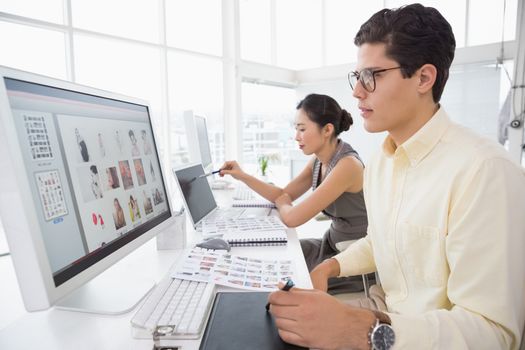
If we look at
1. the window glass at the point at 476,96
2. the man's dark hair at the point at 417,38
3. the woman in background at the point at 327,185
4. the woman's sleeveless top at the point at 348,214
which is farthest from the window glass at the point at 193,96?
the window glass at the point at 476,96

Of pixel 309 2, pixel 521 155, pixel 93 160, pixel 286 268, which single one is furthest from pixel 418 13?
pixel 309 2

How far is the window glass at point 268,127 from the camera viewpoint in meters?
4.67

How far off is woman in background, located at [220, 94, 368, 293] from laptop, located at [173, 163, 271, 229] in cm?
20

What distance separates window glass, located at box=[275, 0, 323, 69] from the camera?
5.05 metres

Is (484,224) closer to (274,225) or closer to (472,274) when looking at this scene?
(472,274)

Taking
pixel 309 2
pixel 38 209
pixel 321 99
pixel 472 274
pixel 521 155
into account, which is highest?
pixel 309 2

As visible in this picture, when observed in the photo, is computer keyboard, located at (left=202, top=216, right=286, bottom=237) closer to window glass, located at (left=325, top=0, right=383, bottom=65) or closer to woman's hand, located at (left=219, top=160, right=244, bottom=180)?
woman's hand, located at (left=219, top=160, right=244, bottom=180)

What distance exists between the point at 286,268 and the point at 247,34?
4.19 m

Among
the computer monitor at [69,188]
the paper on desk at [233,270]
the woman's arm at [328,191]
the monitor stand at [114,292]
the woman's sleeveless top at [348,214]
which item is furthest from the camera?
the woman's sleeveless top at [348,214]

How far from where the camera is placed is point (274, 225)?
1.48m

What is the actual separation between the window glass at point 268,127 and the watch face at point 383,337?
3.75m

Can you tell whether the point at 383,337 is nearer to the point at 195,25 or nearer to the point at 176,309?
the point at 176,309

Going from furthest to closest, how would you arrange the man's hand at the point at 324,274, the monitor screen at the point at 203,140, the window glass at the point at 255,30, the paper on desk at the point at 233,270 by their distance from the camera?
the window glass at the point at 255,30 < the monitor screen at the point at 203,140 < the man's hand at the point at 324,274 < the paper on desk at the point at 233,270

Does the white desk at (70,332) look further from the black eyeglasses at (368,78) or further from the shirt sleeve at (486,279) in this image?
the black eyeglasses at (368,78)
